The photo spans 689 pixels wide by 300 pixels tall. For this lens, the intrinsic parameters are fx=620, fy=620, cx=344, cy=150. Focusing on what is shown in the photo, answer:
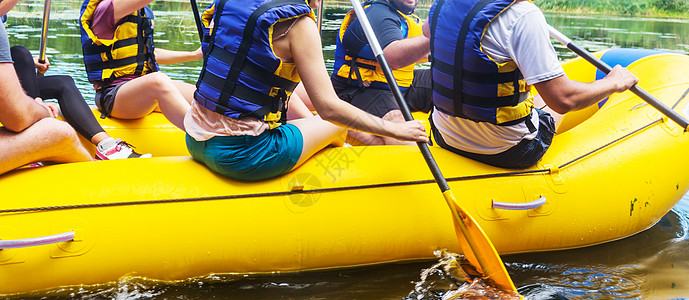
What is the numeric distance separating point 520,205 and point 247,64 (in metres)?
1.26

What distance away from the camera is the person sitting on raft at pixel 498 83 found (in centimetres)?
218

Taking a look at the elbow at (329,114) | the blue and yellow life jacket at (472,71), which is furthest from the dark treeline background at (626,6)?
the elbow at (329,114)

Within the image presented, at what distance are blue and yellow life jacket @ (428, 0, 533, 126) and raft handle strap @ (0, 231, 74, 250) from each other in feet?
5.00

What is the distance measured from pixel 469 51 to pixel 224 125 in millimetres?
949

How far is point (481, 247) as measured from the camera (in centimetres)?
239

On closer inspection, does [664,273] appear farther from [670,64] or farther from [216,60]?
[216,60]

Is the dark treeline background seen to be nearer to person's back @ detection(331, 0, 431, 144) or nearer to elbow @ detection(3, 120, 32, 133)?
person's back @ detection(331, 0, 431, 144)

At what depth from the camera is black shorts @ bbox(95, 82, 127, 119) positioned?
310 centimetres

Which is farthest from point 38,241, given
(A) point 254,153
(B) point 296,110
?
(B) point 296,110

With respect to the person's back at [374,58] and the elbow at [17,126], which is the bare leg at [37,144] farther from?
the person's back at [374,58]

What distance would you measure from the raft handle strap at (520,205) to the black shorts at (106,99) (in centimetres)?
191

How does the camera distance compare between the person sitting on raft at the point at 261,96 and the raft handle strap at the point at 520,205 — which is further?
the raft handle strap at the point at 520,205

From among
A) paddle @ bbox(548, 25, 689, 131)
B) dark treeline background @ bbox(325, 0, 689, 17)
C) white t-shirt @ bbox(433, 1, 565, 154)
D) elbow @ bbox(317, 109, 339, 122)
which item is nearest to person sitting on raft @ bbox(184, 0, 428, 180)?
elbow @ bbox(317, 109, 339, 122)

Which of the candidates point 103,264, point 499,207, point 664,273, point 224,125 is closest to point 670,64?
point 664,273
